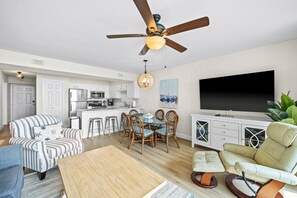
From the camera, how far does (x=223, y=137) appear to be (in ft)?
9.14

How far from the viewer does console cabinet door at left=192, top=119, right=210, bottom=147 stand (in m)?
3.05

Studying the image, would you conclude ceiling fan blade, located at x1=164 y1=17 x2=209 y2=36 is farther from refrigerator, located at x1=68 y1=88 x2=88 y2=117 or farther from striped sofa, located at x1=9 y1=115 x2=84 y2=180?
refrigerator, located at x1=68 y1=88 x2=88 y2=117

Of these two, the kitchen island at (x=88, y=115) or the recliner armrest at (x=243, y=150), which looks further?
the kitchen island at (x=88, y=115)

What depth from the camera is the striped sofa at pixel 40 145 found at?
77.3 inches

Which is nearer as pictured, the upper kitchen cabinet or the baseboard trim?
the baseboard trim

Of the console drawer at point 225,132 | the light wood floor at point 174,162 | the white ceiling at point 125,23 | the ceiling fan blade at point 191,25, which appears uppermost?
the white ceiling at point 125,23

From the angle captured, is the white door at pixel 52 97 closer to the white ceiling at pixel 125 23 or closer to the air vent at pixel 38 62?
the air vent at pixel 38 62

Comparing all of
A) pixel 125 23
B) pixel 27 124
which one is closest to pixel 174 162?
pixel 125 23

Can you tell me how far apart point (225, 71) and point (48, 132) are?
13.9 ft

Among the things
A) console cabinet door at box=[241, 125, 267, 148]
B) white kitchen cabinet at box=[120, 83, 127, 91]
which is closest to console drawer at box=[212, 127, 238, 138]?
console cabinet door at box=[241, 125, 267, 148]

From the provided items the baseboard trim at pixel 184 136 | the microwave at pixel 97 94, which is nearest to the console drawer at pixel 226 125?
the baseboard trim at pixel 184 136

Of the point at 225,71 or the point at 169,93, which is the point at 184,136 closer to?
the point at 169,93

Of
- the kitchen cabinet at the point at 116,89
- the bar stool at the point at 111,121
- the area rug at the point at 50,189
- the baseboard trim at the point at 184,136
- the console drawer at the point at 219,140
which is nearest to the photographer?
the area rug at the point at 50,189

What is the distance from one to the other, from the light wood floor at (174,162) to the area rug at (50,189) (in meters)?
0.15
